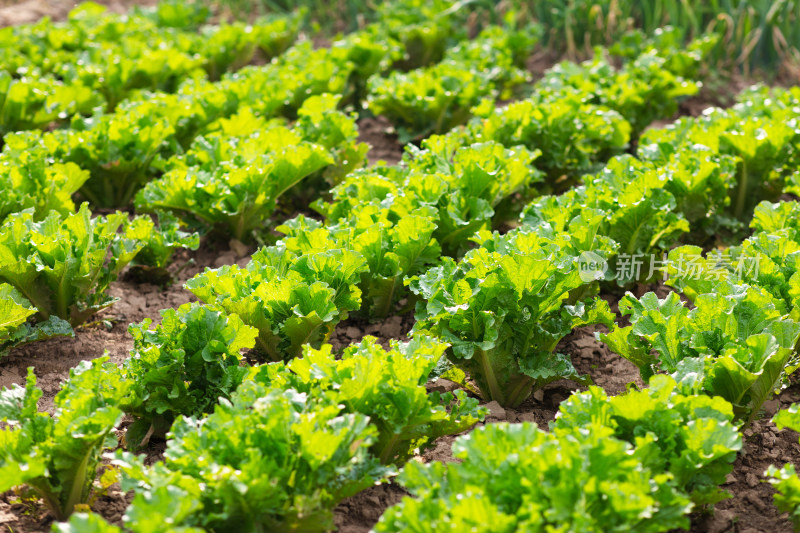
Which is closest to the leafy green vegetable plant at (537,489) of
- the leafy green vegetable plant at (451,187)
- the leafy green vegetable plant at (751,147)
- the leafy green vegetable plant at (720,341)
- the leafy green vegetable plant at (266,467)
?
the leafy green vegetable plant at (266,467)

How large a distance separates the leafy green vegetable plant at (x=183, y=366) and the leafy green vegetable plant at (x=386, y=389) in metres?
0.25

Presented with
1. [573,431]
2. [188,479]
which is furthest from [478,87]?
[188,479]

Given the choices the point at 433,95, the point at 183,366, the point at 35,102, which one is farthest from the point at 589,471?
the point at 35,102

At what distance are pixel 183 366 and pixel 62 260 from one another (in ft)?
3.42

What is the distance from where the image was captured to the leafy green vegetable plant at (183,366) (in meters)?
3.64

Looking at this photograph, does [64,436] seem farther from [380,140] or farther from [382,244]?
[380,140]

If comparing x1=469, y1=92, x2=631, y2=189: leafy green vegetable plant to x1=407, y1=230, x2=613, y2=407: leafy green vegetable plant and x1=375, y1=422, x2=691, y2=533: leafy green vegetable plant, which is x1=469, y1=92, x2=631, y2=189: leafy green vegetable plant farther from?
x1=375, y1=422, x2=691, y2=533: leafy green vegetable plant

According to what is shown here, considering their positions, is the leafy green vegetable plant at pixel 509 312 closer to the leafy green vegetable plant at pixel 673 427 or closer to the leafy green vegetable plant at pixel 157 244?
the leafy green vegetable plant at pixel 673 427

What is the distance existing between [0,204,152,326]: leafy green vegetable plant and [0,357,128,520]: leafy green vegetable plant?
1003 mm

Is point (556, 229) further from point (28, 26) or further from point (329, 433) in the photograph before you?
point (28, 26)

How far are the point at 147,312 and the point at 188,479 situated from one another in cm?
218

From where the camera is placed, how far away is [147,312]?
16.1 ft

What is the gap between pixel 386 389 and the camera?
10.9ft

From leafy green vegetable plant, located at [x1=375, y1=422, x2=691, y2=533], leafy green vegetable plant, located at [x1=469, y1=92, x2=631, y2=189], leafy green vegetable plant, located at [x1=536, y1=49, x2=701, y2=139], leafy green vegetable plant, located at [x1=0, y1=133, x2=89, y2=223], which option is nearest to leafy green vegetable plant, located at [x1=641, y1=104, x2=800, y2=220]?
leafy green vegetable plant, located at [x1=469, y1=92, x2=631, y2=189]
